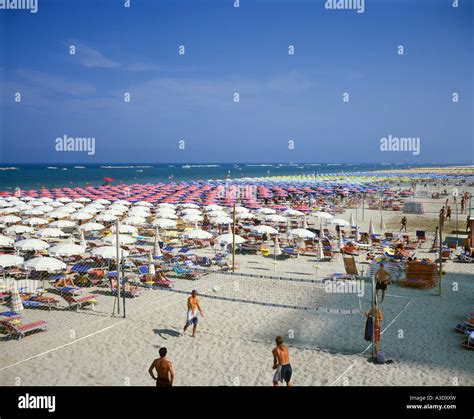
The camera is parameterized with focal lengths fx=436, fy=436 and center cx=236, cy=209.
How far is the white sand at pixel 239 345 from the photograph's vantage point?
6703mm

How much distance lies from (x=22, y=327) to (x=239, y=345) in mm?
4071

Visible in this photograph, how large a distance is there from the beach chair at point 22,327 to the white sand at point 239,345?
0.65 ft

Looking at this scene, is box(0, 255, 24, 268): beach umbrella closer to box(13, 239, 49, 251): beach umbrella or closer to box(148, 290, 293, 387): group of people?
box(13, 239, 49, 251): beach umbrella

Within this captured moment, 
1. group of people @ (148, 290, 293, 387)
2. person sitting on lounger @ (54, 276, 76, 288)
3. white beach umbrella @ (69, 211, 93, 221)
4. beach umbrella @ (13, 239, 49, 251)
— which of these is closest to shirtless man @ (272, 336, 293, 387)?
group of people @ (148, 290, 293, 387)

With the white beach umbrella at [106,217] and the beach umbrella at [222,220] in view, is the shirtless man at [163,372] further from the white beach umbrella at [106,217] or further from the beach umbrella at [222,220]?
the white beach umbrella at [106,217]

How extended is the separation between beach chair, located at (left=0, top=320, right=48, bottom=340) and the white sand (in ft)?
0.65

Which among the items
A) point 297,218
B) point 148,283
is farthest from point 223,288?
point 297,218

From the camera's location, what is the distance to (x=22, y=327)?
321 inches

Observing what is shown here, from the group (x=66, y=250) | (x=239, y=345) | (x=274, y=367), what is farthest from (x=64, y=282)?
(x=274, y=367)

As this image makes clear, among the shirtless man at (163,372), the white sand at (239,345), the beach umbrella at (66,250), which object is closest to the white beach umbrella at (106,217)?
the beach umbrella at (66,250)

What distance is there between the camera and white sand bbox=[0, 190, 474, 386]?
6703 mm

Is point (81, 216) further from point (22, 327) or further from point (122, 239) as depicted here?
point (22, 327)

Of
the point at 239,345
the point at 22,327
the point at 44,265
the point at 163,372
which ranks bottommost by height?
the point at 239,345
